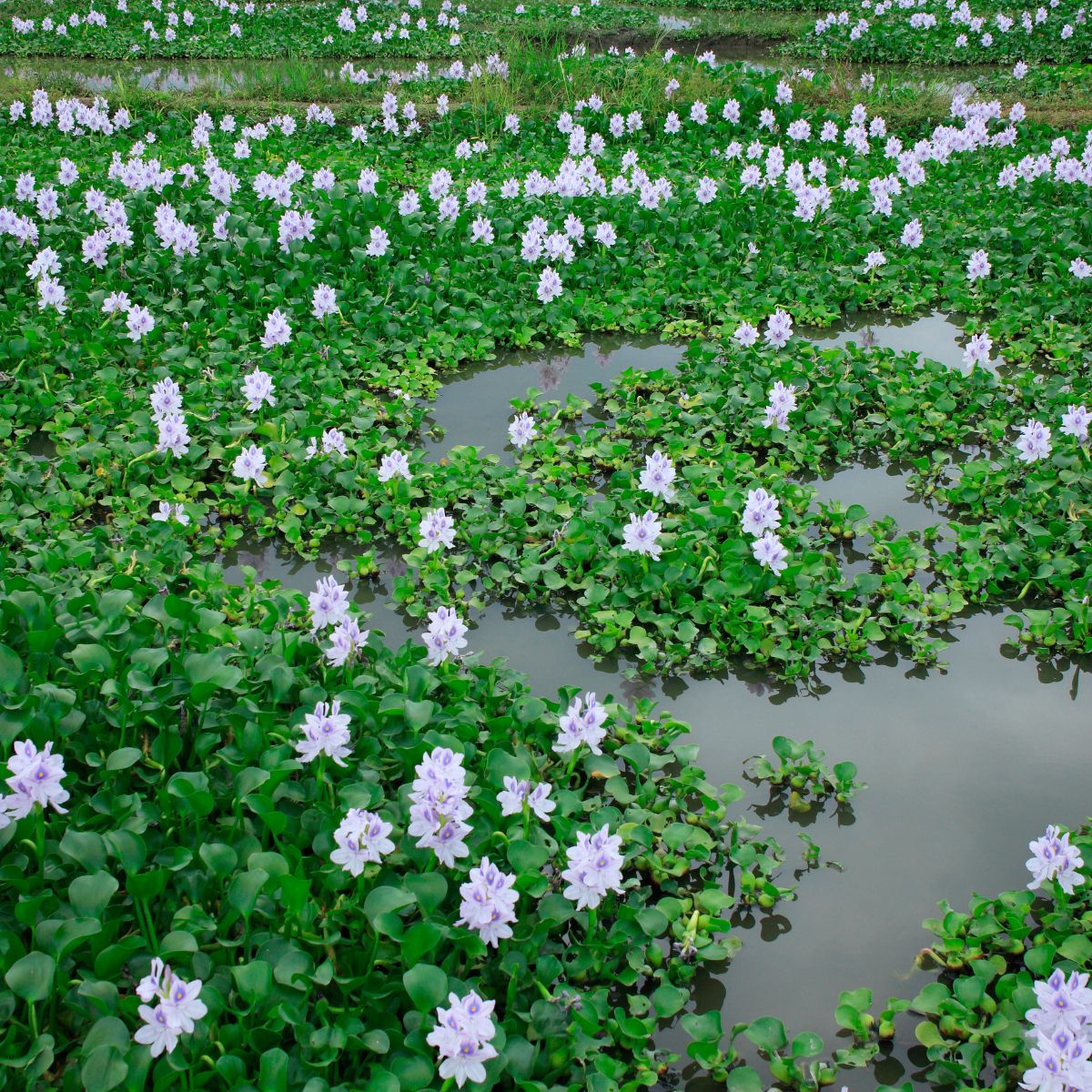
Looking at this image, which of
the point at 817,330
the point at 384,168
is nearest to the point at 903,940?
the point at 817,330

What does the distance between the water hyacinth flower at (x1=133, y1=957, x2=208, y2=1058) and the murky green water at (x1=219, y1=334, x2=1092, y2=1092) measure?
108 centimetres

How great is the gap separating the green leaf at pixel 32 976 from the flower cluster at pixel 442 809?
0.78 m

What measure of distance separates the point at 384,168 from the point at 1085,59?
8.75 meters

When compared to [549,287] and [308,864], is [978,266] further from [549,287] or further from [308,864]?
[308,864]

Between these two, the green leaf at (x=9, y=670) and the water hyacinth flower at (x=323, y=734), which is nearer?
the water hyacinth flower at (x=323, y=734)

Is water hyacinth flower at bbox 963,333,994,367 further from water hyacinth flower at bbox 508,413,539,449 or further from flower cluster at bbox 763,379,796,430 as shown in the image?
water hyacinth flower at bbox 508,413,539,449

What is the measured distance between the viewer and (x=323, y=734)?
8.25ft

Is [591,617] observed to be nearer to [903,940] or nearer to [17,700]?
[903,940]

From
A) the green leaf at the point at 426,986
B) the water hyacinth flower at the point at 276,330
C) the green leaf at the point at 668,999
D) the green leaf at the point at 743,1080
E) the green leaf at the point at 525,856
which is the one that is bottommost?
the green leaf at the point at 743,1080

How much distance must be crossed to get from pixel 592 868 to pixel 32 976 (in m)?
1.17

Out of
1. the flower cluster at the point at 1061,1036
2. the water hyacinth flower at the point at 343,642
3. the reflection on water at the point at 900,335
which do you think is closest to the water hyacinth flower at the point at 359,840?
the water hyacinth flower at the point at 343,642

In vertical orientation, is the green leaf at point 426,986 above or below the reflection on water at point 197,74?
below

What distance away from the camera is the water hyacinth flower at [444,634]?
3.01 meters

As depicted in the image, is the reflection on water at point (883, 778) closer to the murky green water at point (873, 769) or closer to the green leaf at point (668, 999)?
the murky green water at point (873, 769)
